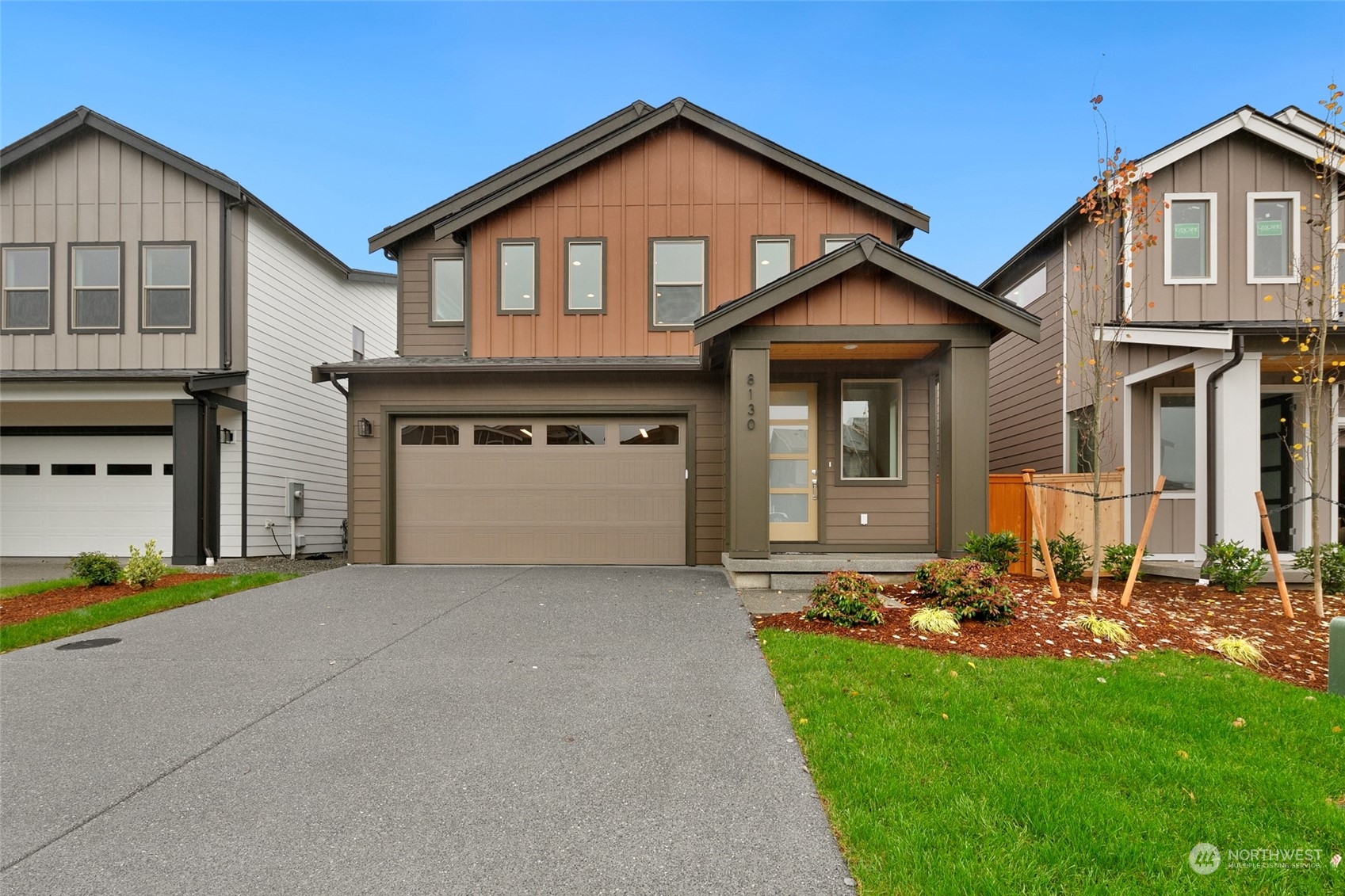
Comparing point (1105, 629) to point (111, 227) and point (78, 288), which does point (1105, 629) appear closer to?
point (111, 227)

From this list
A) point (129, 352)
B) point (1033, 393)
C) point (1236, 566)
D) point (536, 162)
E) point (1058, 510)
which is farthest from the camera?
point (1033, 393)

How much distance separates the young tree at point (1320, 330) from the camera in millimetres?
5875

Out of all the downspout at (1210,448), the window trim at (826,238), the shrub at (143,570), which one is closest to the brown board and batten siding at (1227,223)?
the downspout at (1210,448)

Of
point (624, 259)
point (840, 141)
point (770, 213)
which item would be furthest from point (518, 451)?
point (840, 141)

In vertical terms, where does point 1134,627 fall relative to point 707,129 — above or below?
below

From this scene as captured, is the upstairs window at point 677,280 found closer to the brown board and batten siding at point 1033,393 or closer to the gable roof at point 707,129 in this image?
the gable roof at point 707,129

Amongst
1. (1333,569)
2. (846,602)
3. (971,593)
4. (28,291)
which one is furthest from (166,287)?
(1333,569)

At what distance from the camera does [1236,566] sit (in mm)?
7078

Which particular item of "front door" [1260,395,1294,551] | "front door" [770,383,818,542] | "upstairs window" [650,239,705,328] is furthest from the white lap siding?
"front door" [1260,395,1294,551]

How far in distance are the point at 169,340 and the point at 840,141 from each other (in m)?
70.0

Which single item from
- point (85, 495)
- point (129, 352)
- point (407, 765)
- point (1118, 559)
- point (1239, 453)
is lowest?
point (407, 765)

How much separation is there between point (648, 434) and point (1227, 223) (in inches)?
346

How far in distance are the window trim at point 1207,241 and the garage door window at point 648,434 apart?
7.36 m

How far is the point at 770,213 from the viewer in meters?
10.2
